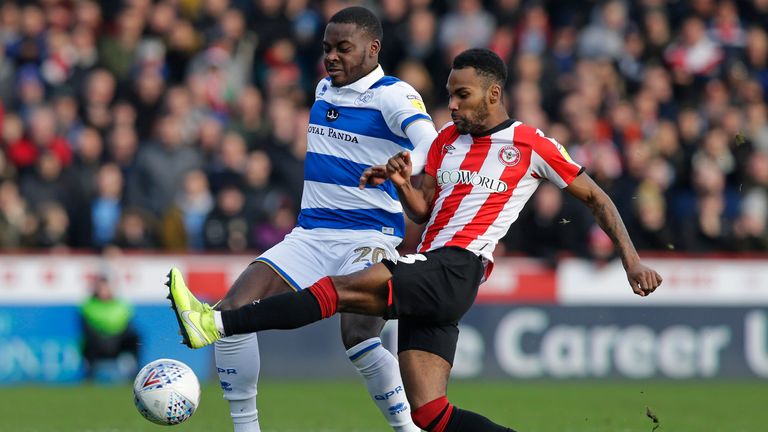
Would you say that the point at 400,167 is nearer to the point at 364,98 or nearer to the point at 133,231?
the point at 364,98

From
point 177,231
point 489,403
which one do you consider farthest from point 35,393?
point 489,403

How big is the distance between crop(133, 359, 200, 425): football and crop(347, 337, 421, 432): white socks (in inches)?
40.4

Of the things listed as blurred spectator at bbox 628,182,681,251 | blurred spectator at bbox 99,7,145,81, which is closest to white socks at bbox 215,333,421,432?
blurred spectator at bbox 628,182,681,251

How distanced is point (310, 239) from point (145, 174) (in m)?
7.90

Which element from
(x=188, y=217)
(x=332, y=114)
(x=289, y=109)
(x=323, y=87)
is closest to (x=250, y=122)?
(x=289, y=109)

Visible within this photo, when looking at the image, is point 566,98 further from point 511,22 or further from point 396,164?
point 396,164

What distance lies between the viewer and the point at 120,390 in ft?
47.3

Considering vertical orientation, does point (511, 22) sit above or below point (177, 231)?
above

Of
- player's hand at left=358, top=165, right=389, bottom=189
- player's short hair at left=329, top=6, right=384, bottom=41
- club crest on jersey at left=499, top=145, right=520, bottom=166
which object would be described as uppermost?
player's short hair at left=329, top=6, right=384, bottom=41

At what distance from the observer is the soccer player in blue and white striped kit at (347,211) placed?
8.10 meters

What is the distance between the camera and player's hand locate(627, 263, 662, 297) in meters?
7.27

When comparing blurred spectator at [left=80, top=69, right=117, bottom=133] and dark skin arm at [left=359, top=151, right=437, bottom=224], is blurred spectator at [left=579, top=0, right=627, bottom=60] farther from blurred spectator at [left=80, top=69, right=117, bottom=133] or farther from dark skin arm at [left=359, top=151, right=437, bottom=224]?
dark skin arm at [left=359, top=151, right=437, bottom=224]

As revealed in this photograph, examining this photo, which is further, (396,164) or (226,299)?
(226,299)

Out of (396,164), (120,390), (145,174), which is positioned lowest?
(120,390)
